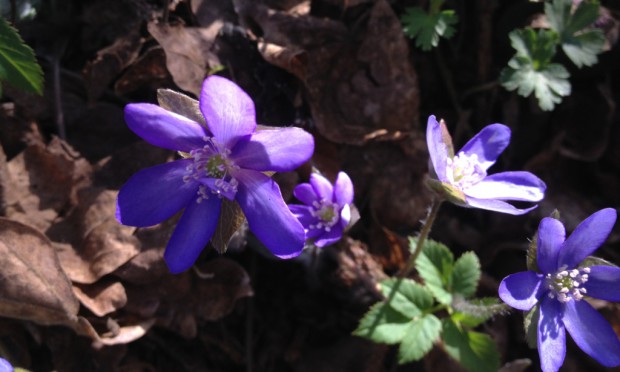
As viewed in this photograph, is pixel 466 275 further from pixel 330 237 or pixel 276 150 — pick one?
pixel 276 150

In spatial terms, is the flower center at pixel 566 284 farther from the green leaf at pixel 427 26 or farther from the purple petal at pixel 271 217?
the green leaf at pixel 427 26

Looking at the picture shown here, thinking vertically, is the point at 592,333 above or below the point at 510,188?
below

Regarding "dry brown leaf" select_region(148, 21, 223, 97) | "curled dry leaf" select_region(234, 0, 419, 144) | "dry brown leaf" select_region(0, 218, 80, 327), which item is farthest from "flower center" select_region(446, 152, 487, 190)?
"dry brown leaf" select_region(0, 218, 80, 327)

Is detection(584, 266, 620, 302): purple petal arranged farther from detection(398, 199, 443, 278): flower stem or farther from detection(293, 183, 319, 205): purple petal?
detection(293, 183, 319, 205): purple petal

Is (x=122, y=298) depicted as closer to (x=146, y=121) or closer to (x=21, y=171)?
(x=21, y=171)

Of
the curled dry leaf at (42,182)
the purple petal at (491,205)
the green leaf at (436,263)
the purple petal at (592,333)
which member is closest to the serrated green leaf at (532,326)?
the purple petal at (592,333)

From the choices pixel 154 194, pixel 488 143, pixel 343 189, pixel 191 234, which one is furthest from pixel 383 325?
pixel 154 194

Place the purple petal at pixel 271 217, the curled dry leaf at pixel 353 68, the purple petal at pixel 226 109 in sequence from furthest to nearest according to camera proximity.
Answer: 1. the curled dry leaf at pixel 353 68
2. the purple petal at pixel 271 217
3. the purple petal at pixel 226 109
